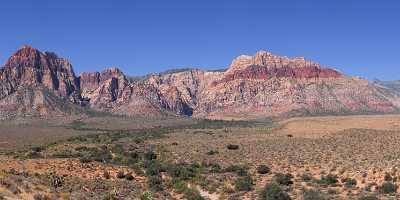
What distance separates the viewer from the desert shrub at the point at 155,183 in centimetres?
3845

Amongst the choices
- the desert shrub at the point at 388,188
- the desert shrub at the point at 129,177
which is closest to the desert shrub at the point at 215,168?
the desert shrub at the point at 129,177

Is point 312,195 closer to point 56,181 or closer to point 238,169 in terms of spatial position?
point 238,169

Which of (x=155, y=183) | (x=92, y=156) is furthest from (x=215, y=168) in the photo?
(x=92, y=156)

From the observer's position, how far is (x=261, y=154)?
56.1 metres

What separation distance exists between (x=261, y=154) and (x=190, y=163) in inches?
334

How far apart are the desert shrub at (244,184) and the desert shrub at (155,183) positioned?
563 centimetres

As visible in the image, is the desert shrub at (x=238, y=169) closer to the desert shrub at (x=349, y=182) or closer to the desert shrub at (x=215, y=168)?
the desert shrub at (x=215, y=168)

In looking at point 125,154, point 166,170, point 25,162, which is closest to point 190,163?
point 166,170

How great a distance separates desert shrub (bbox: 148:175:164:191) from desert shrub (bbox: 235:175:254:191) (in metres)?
5.63

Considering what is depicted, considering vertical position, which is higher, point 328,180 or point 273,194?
point 328,180

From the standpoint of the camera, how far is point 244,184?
3812cm

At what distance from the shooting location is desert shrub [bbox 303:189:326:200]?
3235 centimetres

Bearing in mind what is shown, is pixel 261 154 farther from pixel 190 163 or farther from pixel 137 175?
pixel 137 175

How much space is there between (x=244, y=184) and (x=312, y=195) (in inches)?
250
